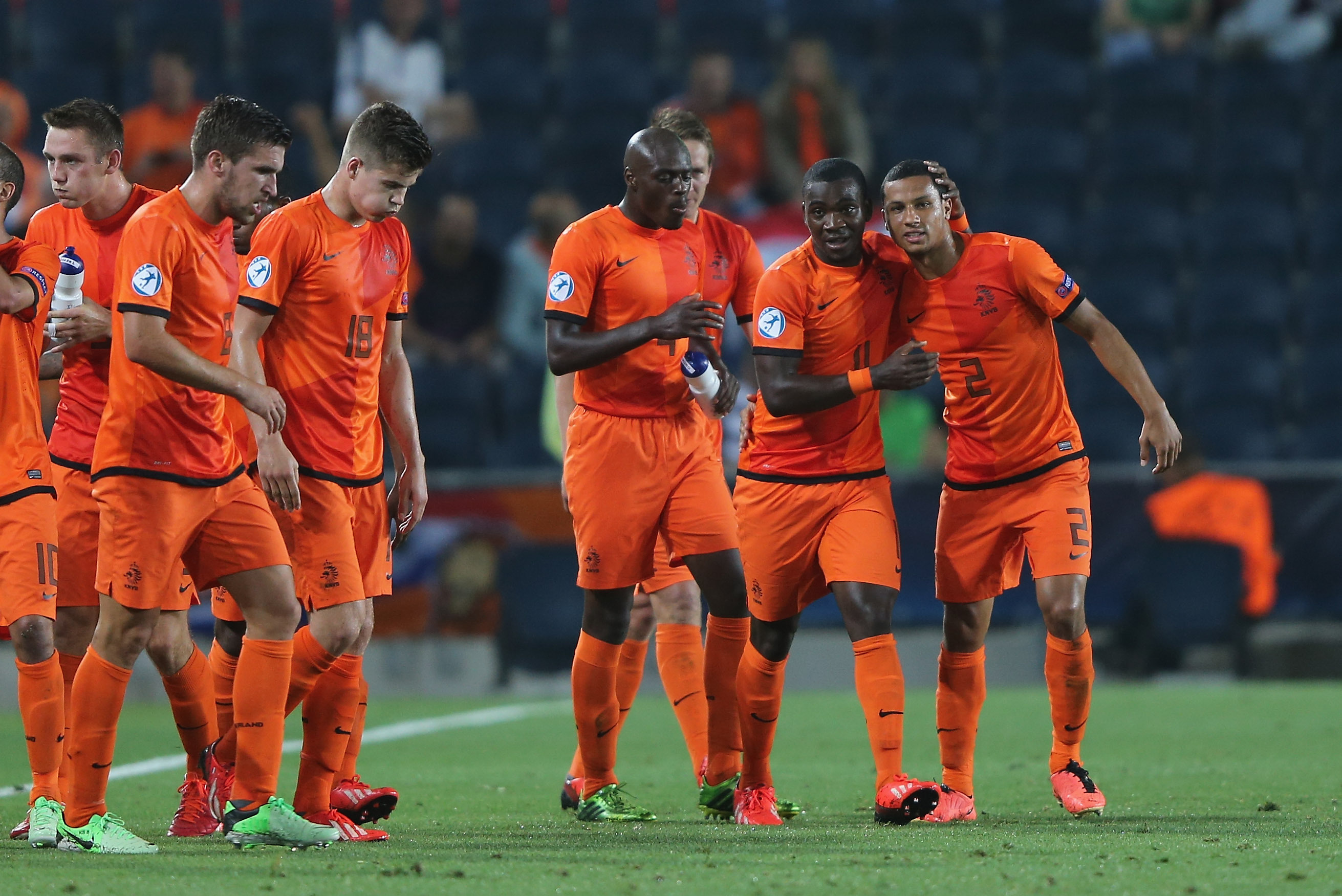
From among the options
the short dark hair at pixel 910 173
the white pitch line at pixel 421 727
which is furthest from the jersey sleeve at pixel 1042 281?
the white pitch line at pixel 421 727

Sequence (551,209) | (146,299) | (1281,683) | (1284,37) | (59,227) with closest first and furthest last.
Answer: (146,299)
(59,227)
(1281,683)
(551,209)
(1284,37)

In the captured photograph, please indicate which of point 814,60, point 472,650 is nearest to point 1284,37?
point 814,60

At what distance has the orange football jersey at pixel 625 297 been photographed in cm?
621

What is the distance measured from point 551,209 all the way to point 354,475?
7.93 metres

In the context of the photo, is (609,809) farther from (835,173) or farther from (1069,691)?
(835,173)

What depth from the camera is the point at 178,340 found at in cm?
521

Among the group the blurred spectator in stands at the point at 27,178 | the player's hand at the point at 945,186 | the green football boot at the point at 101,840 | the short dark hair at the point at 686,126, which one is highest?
the blurred spectator in stands at the point at 27,178

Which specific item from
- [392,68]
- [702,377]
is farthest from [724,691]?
[392,68]

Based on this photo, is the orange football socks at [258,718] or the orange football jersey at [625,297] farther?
the orange football jersey at [625,297]

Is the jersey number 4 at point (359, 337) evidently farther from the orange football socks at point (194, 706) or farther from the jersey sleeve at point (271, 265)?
the orange football socks at point (194, 706)

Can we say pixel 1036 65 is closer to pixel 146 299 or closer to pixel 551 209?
pixel 551 209

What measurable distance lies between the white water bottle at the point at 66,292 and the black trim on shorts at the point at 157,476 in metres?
0.55

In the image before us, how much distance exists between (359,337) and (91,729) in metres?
1.44

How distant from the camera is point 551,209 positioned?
13414 mm
